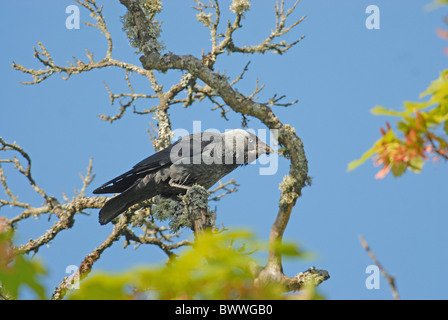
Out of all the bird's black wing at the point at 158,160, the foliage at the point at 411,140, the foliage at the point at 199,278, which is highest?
the bird's black wing at the point at 158,160

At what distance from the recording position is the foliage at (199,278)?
129cm

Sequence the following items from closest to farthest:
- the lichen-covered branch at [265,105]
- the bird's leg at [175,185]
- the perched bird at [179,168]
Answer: the lichen-covered branch at [265,105], the bird's leg at [175,185], the perched bird at [179,168]

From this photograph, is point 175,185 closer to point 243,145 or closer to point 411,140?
point 243,145

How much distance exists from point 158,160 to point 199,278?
3.91 m

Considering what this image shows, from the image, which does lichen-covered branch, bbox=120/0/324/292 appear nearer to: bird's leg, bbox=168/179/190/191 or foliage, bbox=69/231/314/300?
bird's leg, bbox=168/179/190/191

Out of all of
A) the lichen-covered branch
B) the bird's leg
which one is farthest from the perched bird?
the lichen-covered branch

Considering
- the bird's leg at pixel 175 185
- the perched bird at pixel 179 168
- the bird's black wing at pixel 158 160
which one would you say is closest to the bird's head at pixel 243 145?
the perched bird at pixel 179 168

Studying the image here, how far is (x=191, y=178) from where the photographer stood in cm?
527

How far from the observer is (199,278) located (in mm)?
1373

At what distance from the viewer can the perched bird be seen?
5.18 meters

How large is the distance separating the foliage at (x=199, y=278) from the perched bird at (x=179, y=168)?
369 cm

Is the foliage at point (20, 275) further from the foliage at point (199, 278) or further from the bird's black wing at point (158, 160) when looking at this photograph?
the bird's black wing at point (158, 160)

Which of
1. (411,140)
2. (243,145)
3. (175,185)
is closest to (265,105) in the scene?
(243,145)
